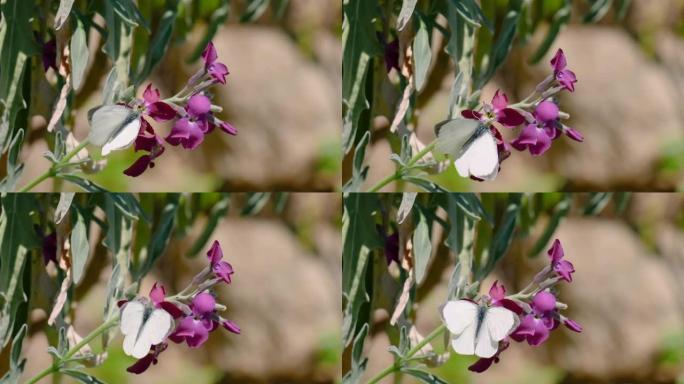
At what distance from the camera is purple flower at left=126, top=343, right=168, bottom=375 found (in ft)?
5.56

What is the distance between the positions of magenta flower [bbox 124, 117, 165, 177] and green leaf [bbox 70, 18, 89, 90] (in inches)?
5.2

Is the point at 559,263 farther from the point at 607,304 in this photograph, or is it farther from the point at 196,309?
the point at 196,309

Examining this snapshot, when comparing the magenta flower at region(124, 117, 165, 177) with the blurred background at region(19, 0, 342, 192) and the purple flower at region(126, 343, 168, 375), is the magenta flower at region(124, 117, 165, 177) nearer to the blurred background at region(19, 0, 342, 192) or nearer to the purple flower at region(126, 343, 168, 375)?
the blurred background at region(19, 0, 342, 192)

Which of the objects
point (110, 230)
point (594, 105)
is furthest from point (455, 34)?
point (110, 230)

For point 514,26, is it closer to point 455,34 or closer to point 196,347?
point 455,34

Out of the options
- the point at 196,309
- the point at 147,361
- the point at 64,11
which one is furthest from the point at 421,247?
the point at 64,11

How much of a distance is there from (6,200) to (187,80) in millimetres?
360

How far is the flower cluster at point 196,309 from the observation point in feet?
5.54

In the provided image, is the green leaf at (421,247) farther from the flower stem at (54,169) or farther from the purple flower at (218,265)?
the flower stem at (54,169)

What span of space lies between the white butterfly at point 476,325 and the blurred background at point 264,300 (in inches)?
7.8

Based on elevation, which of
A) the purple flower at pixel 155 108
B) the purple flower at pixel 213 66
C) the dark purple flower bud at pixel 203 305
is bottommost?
the dark purple flower bud at pixel 203 305

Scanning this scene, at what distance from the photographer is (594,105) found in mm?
1777

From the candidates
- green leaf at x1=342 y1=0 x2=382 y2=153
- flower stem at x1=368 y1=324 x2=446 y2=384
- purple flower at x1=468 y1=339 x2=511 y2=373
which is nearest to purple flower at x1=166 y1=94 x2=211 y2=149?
green leaf at x1=342 y1=0 x2=382 y2=153

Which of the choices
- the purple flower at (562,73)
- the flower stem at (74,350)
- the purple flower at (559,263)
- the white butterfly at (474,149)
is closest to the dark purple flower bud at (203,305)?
the flower stem at (74,350)
